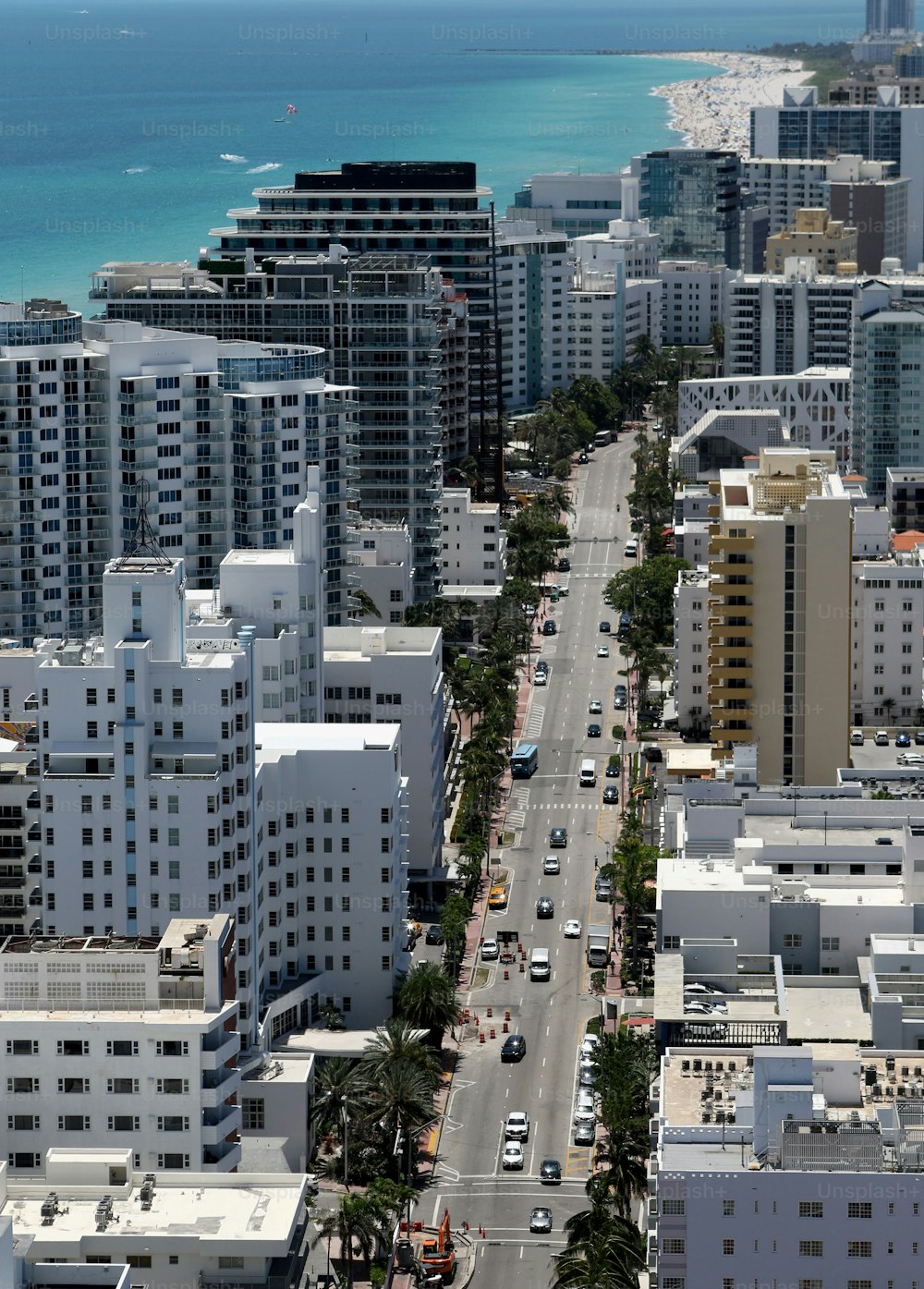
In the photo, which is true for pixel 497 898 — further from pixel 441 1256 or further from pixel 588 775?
pixel 441 1256

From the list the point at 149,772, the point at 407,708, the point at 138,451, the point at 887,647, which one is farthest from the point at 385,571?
the point at 149,772

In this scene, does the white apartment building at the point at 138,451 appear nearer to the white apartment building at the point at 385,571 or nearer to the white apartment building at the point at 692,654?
Result: the white apartment building at the point at 385,571

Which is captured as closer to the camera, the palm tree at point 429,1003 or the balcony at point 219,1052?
the balcony at point 219,1052

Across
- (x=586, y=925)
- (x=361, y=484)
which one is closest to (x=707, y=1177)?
(x=586, y=925)

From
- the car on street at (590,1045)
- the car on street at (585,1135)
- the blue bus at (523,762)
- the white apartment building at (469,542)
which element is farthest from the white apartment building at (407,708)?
the white apartment building at (469,542)

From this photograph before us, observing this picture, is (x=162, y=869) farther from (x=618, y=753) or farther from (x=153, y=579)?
(x=618, y=753)

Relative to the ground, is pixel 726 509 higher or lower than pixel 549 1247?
higher
